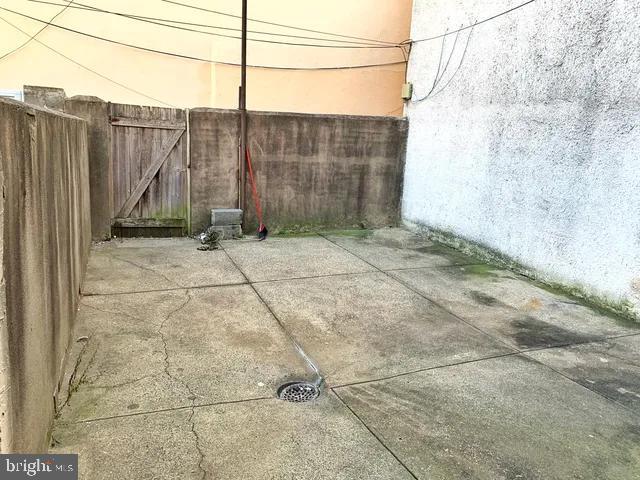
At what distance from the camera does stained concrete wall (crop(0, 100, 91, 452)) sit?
5.52ft

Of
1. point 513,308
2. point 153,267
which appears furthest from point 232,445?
point 153,267

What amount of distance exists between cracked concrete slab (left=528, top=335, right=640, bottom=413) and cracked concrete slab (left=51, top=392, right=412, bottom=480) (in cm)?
179

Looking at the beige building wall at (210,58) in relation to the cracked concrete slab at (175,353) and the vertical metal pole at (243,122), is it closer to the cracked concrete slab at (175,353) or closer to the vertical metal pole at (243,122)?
the vertical metal pole at (243,122)

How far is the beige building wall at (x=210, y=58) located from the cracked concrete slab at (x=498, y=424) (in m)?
7.44

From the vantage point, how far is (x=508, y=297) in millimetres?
5219

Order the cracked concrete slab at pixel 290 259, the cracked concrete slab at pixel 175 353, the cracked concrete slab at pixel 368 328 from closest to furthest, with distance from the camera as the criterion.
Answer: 1. the cracked concrete slab at pixel 175 353
2. the cracked concrete slab at pixel 368 328
3. the cracked concrete slab at pixel 290 259

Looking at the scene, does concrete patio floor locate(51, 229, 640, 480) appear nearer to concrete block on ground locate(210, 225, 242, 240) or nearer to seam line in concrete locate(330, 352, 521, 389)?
seam line in concrete locate(330, 352, 521, 389)

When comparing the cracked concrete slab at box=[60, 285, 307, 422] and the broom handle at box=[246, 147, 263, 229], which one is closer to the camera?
the cracked concrete slab at box=[60, 285, 307, 422]

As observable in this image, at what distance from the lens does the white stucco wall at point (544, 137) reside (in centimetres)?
479

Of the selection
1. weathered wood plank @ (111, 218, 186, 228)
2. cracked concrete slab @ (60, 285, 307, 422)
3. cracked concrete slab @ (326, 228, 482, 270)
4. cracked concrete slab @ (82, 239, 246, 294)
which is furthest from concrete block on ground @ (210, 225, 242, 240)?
Result: cracked concrete slab @ (60, 285, 307, 422)

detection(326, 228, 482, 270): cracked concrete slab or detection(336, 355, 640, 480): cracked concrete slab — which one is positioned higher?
detection(326, 228, 482, 270): cracked concrete slab

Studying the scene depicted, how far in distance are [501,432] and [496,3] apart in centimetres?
563

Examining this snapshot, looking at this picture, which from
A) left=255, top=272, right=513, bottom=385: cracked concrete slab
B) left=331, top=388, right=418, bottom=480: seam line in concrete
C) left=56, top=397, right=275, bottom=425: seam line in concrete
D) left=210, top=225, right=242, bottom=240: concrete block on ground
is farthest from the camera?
left=210, top=225, right=242, bottom=240: concrete block on ground

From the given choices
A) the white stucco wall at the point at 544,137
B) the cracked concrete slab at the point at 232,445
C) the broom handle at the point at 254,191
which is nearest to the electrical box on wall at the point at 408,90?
the white stucco wall at the point at 544,137
